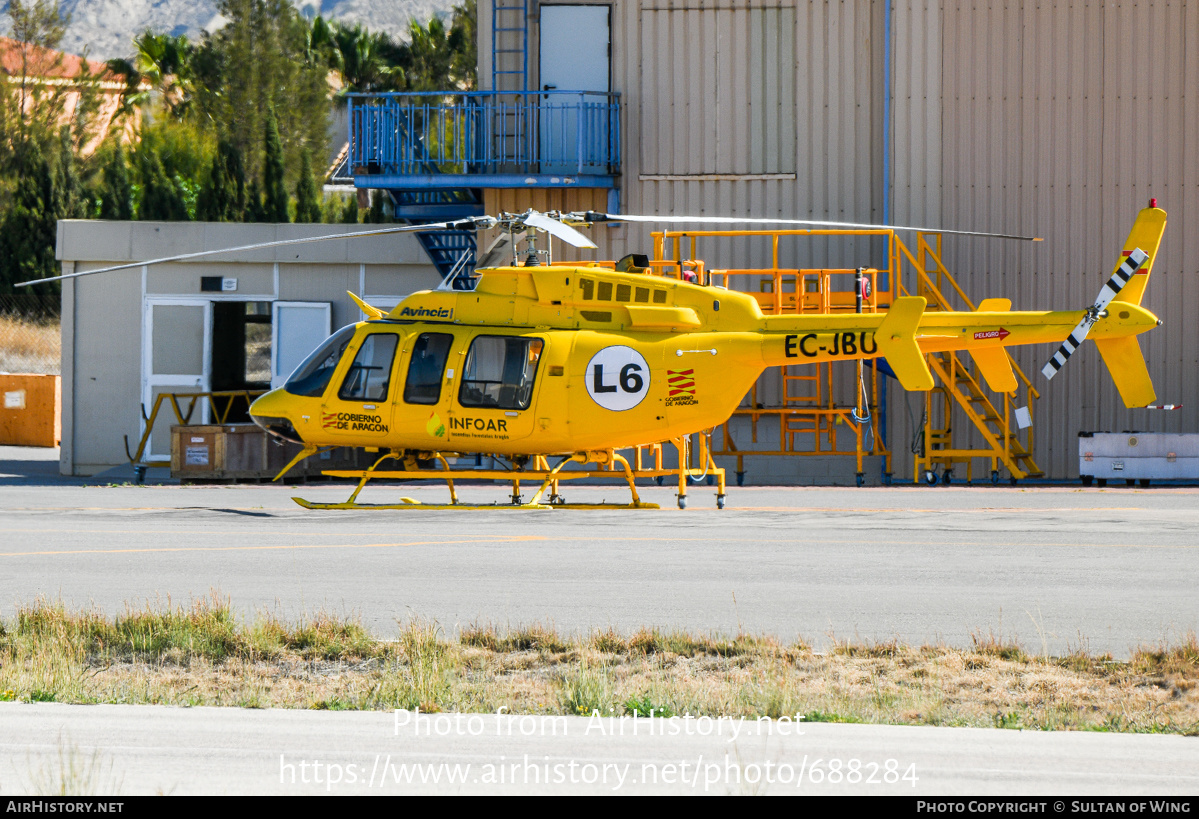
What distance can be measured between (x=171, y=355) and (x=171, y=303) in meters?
1.01

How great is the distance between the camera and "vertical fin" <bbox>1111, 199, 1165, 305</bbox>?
15.0m

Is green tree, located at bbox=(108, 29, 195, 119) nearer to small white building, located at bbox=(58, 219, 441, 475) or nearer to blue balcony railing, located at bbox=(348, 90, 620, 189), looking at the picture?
small white building, located at bbox=(58, 219, 441, 475)

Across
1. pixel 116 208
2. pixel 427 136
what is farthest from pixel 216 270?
pixel 116 208

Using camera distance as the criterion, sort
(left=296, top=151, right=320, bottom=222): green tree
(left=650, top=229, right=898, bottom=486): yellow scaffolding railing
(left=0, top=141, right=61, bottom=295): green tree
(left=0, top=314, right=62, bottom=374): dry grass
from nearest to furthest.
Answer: (left=650, top=229, right=898, bottom=486): yellow scaffolding railing
(left=0, top=314, right=62, bottom=374): dry grass
(left=0, top=141, right=61, bottom=295): green tree
(left=296, top=151, right=320, bottom=222): green tree

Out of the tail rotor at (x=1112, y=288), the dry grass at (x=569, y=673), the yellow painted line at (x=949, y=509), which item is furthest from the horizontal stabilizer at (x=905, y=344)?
the dry grass at (x=569, y=673)

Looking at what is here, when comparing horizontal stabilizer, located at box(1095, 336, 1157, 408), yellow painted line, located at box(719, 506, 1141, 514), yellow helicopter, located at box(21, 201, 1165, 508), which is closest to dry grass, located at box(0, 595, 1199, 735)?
yellow helicopter, located at box(21, 201, 1165, 508)

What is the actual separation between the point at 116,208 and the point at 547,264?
117 feet

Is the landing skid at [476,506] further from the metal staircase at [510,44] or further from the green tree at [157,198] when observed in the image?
the green tree at [157,198]

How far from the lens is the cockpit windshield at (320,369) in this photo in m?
15.1

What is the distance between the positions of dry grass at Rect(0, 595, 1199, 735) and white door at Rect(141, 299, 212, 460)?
572 inches

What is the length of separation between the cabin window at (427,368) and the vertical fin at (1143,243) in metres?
8.40

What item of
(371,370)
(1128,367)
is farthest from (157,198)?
(1128,367)

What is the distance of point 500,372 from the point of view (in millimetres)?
14695

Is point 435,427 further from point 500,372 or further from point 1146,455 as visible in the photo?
point 1146,455
